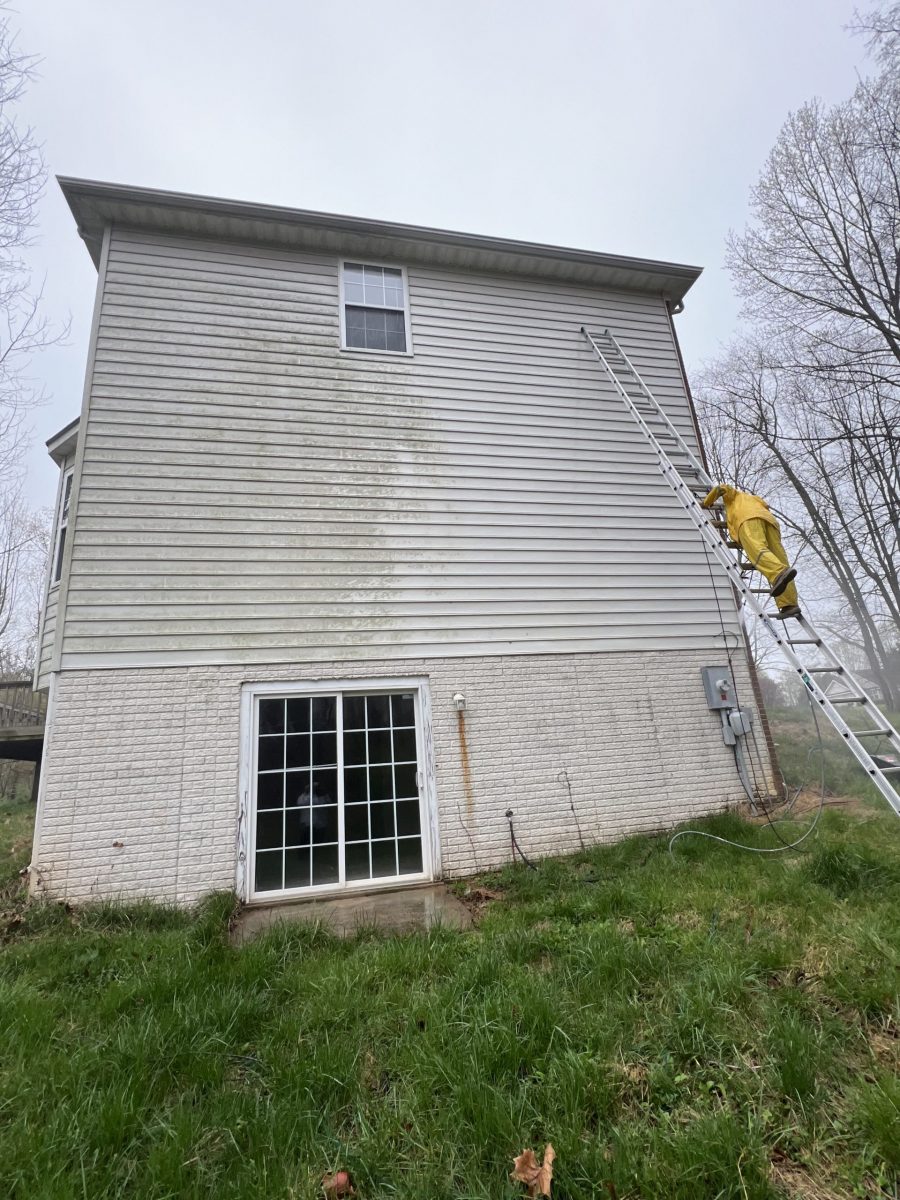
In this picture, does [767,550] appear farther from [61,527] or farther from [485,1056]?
[61,527]

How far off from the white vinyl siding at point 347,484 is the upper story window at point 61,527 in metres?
Result: 1.74

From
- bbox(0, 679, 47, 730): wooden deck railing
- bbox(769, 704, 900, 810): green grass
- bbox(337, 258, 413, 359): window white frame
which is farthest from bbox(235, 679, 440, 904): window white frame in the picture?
bbox(0, 679, 47, 730): wooden deck railing

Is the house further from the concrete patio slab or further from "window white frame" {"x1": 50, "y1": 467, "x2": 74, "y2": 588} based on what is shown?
the concrete patio slab

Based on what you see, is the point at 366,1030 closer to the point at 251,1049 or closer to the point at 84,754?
the point at 251,1049

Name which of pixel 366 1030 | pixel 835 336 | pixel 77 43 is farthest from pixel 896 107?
pixel 366 1030

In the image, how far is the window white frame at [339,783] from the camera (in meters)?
5.63

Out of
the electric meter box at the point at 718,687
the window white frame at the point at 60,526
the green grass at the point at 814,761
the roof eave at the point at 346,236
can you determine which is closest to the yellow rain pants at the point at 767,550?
the electric meter box at the point at 718,687

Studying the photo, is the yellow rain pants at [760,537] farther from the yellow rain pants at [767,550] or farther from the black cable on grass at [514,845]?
the black cable on grass at [514,845]

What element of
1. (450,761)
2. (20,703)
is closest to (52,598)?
(450,761)

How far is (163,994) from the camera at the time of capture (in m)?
3.24

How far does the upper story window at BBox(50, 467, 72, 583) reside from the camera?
24.4ft

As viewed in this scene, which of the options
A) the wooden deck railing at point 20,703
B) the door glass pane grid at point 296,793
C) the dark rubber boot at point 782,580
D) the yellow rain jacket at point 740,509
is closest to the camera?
the dark rubber boot at point 782,580

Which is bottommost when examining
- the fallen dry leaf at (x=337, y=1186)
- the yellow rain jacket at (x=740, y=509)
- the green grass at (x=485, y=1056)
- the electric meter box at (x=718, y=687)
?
the fallen dry leaf at (x=337, y=1186)

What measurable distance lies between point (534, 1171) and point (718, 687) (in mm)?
6522
